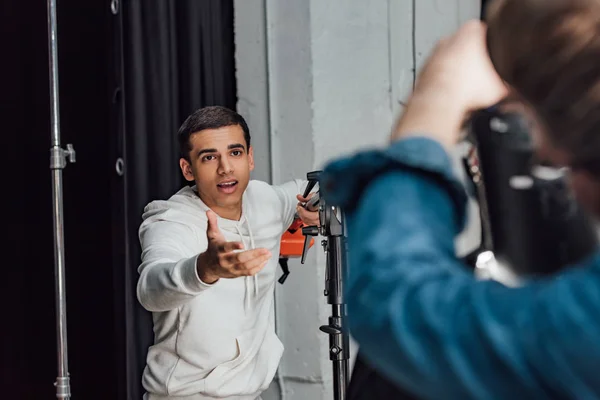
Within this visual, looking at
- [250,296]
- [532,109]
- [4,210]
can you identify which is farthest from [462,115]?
[4,210]

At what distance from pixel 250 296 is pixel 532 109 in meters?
1.54

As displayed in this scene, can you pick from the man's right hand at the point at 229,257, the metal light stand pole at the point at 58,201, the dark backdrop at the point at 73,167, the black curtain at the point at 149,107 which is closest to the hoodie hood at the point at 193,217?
the metal light stand pole at the point at 58,201

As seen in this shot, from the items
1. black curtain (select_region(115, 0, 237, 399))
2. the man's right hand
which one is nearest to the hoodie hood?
black curtain (select_region(115, 0, 237, 399))

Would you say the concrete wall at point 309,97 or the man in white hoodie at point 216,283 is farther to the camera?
the concrete wall at point 309,97

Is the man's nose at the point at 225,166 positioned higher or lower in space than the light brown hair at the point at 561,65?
higher

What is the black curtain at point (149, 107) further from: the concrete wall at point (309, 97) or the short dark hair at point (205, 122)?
the short dark hair at point (205, 122)

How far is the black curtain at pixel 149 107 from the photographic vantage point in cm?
222

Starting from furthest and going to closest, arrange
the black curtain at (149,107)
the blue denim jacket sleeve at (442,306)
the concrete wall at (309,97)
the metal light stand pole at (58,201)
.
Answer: the concrete wall at (309,97) → the black curtain at (149,107) → the metal light stand pole at (58,201) → the blue denim jacket sleeve at (442,306)

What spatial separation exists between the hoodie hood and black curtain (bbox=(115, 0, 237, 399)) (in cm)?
38

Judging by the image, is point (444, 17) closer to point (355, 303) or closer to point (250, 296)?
point (250, 296)

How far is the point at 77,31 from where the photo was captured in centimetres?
247

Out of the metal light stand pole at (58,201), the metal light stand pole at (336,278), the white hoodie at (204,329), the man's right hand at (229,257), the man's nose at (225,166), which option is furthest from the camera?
the metal light stand pole at (58,201)

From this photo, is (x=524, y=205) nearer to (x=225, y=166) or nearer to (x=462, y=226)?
(x=462, y=226)

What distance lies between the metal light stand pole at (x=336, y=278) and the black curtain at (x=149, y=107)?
678 millimetres
